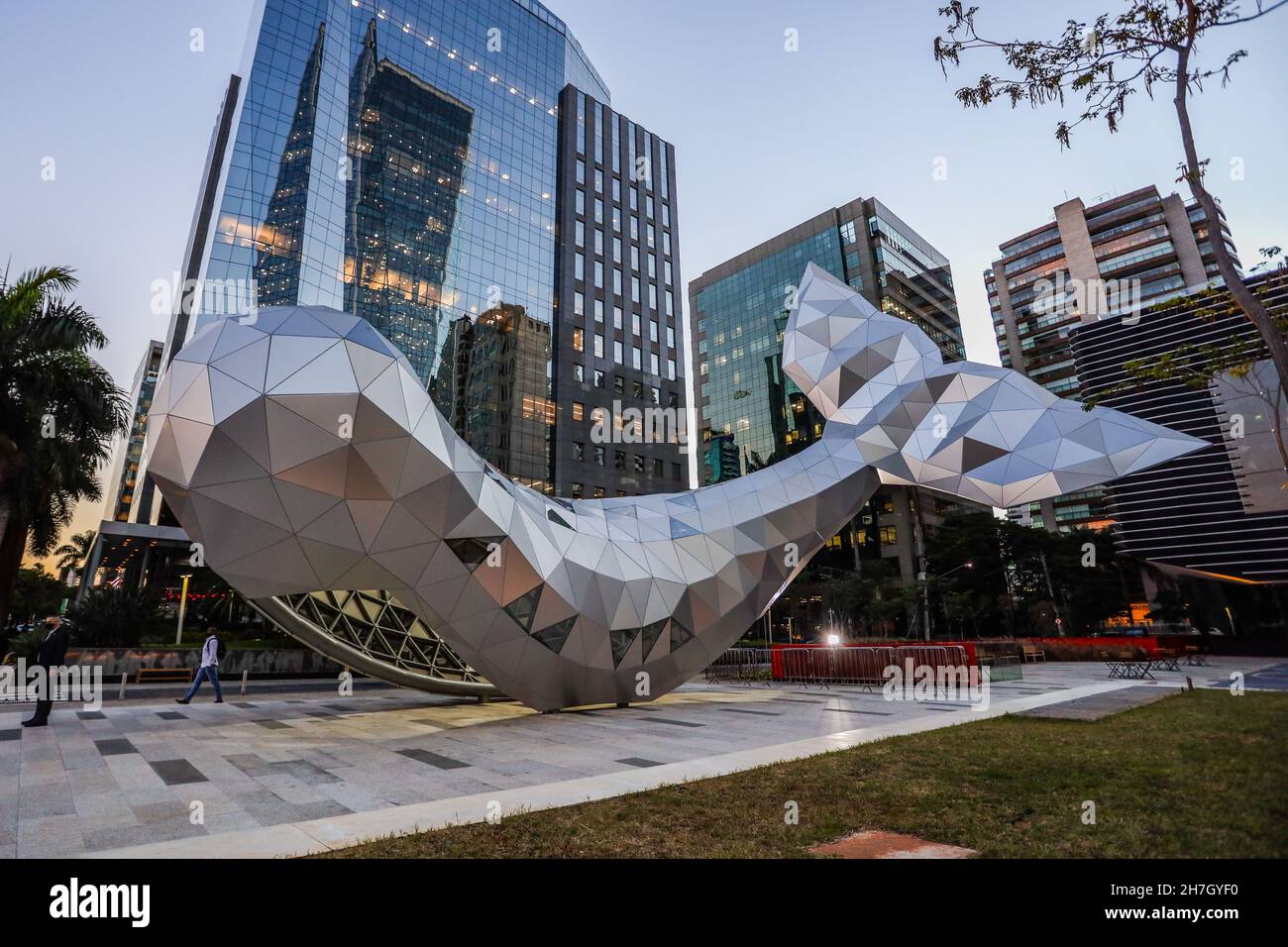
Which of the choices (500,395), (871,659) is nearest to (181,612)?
(871,659)

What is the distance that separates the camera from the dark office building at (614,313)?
208 ft

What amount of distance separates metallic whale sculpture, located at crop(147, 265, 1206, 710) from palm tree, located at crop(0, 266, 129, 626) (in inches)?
628

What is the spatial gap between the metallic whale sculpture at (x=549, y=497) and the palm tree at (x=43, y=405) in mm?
15945

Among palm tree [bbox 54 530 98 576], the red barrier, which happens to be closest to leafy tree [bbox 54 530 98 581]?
palm tree [bbox 54 530 98 576]

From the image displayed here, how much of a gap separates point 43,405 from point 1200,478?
83.3 m

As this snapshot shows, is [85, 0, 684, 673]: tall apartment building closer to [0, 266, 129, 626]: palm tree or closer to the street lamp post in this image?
the street lamp post

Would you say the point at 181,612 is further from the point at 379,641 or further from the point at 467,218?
the point at 467,218

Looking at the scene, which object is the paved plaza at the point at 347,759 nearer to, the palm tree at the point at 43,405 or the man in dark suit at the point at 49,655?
the man in dark suit at the point at 49,655

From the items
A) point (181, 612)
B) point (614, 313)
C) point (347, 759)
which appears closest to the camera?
point (347, 759)

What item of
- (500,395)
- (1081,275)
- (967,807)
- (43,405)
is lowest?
(967,807)

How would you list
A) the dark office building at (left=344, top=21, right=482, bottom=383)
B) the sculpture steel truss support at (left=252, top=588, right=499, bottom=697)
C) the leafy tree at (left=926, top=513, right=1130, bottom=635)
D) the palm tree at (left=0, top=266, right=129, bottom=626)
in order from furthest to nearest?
1. the leafy tree at (left=926, top=513, right=1130, bottom=635)
2. the dark office building at (left=344, top=21, right=482, bottom=383)
3. the palm tree at (left=0, top=266, right=129, bottom=626)
4. the sculpture steel truss support at (left=252, top=588, right=499, bottom=697)

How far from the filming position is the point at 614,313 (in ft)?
228

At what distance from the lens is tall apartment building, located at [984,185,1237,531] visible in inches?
3708
